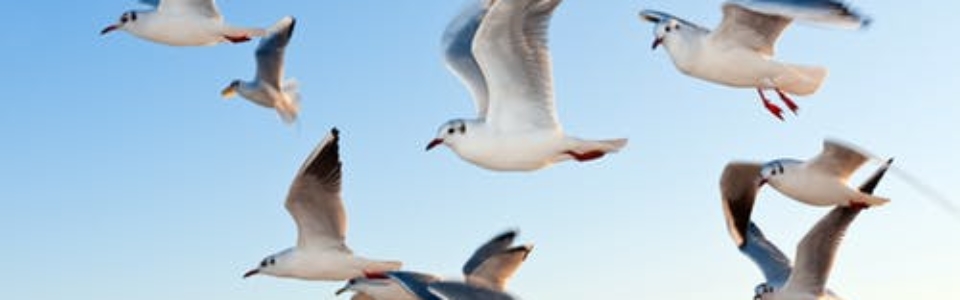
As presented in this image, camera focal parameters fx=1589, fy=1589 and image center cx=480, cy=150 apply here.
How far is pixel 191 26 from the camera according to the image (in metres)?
10.1

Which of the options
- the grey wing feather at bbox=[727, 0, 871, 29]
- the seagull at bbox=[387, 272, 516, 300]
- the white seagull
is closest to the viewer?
the grey wing feather at bbox=[727, 0, 871, 29]

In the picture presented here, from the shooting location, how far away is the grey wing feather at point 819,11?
276 inches

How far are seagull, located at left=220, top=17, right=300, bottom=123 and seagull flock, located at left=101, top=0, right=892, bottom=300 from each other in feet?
0.04

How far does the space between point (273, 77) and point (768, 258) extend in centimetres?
428

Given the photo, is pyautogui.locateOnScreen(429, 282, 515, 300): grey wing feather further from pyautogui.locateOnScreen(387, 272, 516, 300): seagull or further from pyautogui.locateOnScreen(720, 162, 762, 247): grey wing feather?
pyautogui.locateOnScreen(720, 162, 762, 247): grey wing feather

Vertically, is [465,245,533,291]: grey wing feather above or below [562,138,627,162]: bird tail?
below

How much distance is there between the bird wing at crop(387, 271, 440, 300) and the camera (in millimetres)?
7890

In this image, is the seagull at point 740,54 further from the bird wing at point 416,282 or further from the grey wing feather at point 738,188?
the bird wing at point 416,282

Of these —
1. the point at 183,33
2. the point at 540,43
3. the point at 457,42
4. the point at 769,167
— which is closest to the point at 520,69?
the point at 540,43

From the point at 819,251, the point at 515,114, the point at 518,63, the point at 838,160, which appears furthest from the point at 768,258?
the point at 518,63

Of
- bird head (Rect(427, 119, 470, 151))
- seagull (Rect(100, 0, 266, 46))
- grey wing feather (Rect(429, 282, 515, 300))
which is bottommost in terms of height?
grey wing feather (Rect(429, 282, 515, 300))

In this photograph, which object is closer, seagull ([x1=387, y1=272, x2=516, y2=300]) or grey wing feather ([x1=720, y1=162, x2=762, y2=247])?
seagull ([x1=387, y1=272, x2=516, y2=300])

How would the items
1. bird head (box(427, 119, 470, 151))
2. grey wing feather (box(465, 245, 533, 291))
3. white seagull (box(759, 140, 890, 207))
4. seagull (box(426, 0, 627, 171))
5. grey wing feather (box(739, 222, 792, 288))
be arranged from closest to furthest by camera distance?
seagull (box(426, 0, 627, 171))
bird head (box(427, 119, 470, 151))
white seagull (box(759, 140, 890, 207))
grey wing feather (box(739, 222, 792, 288))
grey wing feather (box(465, 245, 533, 291))

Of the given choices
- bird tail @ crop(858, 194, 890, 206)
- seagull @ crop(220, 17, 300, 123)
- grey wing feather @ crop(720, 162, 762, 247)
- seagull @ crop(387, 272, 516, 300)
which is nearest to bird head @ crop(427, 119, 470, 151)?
seagull @ crop(387, 272, 516, 300)
